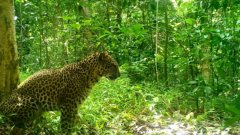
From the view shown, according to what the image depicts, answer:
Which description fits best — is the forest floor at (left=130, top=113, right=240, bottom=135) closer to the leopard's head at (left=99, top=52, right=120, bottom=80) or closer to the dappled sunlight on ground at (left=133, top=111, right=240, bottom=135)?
the dappled sunlight on ground at (left=133, top=111, right=240, bottom=135)

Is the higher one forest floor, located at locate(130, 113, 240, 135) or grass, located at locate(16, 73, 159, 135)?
grass, located at locate(16, 73, 159, 135)

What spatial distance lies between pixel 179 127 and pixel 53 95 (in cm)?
212

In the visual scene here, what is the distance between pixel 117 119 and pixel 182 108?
1.85 m

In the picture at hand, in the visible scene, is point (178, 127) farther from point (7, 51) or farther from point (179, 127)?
point (7, 51)

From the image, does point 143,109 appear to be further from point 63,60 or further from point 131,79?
point 63,60

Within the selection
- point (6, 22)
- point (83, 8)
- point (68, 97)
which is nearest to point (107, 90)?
point (68, 97)

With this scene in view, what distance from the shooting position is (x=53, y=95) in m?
5.48

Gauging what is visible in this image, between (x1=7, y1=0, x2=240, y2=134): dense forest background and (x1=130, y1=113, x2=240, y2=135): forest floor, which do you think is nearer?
(x1=130, y1=113, x2=240, y2=135): forest floor

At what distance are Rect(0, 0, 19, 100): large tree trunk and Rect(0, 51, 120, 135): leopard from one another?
158 millimetres

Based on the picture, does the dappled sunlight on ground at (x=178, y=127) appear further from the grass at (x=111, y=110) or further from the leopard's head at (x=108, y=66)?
the leopard's head at (x=108, y=66)

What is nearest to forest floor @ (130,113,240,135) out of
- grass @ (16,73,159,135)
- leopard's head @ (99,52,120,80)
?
grass @ (16,73,159,135)

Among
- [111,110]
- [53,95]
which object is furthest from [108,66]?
[53,95]

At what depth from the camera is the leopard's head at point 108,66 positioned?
6.24m

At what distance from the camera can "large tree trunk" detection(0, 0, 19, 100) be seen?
534 centimetres
